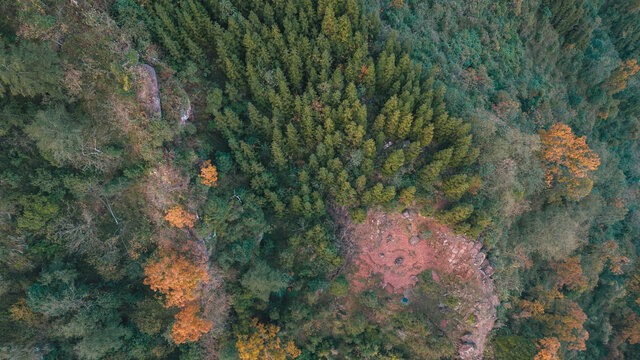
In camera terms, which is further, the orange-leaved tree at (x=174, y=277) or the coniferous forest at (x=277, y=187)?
the orange-leaved tree at (x=174, y=277)

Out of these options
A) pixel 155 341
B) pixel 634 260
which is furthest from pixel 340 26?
pixel 634 260

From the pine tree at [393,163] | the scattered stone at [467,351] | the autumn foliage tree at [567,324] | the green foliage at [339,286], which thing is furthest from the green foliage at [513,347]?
the pine tree at [393,163]

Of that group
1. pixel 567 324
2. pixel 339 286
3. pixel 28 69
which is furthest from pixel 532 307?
pixel 28 69

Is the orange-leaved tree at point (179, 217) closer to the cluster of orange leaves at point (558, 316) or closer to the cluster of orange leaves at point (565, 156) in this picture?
the cluster of orange leaves at point (558, 316)

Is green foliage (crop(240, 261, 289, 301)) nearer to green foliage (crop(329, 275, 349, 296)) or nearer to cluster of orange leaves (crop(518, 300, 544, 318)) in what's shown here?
green foliage (crop(329, 275, 349, 296))

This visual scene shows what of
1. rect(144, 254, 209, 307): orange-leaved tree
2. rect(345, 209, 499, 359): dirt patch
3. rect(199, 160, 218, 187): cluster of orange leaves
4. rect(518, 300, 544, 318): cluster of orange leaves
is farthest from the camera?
rect(518, 300, 544, 318): cluster of orange leaves

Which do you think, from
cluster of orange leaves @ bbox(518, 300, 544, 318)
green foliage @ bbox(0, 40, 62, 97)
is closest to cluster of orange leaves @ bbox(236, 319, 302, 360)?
green foliage @ bbox(0, 40, 62, 97)
